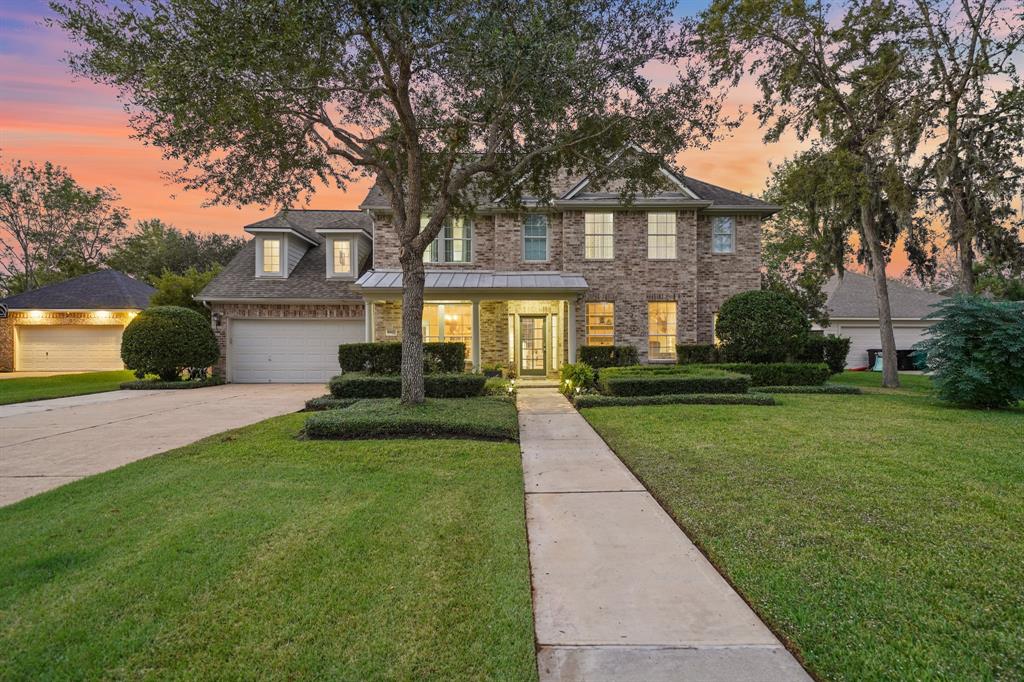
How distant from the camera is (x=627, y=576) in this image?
302 cm

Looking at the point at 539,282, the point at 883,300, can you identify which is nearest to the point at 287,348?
the point at 539,282

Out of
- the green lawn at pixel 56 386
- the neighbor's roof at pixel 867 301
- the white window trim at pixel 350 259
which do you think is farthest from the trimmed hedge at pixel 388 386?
the neighbor's roof at pixel 867 301

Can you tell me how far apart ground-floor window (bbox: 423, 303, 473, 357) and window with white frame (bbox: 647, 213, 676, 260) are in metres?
6.06

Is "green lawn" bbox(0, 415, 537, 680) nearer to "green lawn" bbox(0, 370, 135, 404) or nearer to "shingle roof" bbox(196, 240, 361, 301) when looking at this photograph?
"green lawn" bbox(0, 370, 135, 404)

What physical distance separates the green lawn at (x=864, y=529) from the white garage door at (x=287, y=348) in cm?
1168

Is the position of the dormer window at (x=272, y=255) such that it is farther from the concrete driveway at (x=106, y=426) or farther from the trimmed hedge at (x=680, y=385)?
the trimmed hedge at (x=680, y=385)

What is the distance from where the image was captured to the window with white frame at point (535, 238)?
15.8 m

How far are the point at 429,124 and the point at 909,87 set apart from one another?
12.9 meters

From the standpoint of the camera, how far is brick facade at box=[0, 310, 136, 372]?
66.1ft

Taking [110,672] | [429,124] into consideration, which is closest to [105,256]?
[429,124]

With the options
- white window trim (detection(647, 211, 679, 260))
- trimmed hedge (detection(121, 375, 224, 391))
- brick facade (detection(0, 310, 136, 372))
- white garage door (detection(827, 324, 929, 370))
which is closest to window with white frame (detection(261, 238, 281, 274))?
trimmed hedge (detection(121, 375, 224, 391))

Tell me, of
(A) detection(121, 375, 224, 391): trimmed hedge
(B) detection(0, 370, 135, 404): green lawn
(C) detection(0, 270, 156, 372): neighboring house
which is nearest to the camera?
(B) detection(0, 370, 135, 404): green lawn

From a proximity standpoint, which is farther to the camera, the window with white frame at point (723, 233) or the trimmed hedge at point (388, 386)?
the window with white frame at point (723, 233)

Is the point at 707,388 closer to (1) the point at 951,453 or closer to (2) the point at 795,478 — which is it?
(1) the point at 951,453
